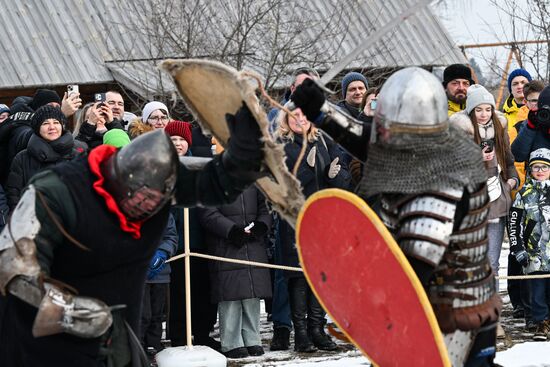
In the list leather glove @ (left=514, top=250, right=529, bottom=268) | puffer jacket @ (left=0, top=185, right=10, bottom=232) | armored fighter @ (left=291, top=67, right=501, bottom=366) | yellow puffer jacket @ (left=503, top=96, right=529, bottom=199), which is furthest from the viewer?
yellow puffer jacket @ (left=503, top=96, right=529, bottom=199)

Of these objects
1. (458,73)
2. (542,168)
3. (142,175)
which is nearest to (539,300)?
(542,168)

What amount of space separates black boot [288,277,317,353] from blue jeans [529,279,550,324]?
160 centimetres

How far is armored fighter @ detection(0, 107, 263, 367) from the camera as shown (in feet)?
13.6

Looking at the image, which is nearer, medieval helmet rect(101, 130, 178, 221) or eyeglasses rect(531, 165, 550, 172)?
medieval helmet rect(101, 130, 178, 221)

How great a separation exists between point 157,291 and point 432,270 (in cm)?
362

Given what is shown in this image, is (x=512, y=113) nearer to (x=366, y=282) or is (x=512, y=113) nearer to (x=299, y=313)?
(x=299, y=313)

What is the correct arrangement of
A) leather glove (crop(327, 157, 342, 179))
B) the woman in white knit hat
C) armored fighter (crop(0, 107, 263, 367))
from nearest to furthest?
armored fighter (crop(0, 107, 263, 367)) < leather glove (crop(327, 157, 342, 179)) < the woman in white knit hat

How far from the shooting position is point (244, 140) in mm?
4449

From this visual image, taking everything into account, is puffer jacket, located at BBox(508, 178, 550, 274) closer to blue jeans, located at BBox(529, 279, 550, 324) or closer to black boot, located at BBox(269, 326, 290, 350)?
blue jeans, located at BBox(529, 279, 550, 324)

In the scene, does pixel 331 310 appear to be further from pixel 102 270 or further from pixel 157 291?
pixel 157 291

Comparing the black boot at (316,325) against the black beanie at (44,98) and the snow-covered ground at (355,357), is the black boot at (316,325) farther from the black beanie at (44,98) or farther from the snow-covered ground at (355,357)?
the black beanie at (44,98)

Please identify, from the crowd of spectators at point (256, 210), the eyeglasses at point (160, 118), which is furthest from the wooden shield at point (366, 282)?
the eyeglasses at point (160, 118)

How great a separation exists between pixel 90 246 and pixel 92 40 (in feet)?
40.1

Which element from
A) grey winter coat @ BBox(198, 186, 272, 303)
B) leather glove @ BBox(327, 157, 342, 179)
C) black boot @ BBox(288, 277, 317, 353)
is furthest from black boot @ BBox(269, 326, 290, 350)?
leather glove @ BBox(327, 157, 342, 179)
